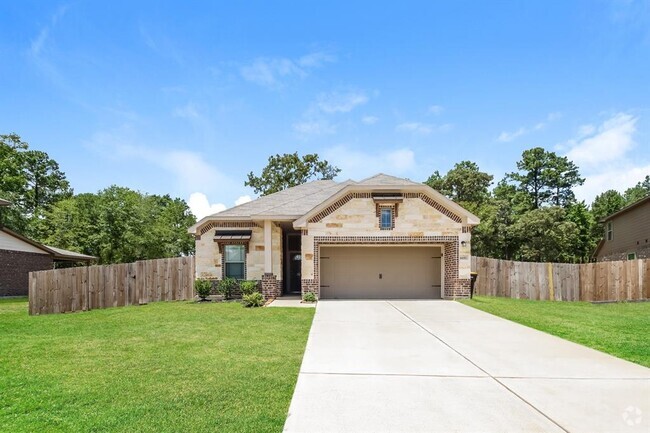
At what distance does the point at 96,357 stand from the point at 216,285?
31.6 feet

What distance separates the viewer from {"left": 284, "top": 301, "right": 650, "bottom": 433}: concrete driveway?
4.05 metres

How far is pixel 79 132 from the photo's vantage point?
54.9ft

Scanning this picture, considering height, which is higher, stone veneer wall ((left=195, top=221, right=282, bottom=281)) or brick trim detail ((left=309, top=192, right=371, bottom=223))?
brick trim detail ((left=309, top=192, right=371, bottom=223))

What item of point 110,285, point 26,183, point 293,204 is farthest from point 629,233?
point 26,183

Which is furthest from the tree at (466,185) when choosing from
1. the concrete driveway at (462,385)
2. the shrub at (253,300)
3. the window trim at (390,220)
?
the concrete driveway at (462,385)

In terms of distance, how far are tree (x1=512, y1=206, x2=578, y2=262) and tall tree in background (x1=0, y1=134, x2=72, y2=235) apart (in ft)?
139

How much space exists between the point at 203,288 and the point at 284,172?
2536 centimetres

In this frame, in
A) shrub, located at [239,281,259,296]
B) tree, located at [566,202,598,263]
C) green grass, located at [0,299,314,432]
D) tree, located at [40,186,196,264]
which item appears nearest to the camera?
green grass, located at [0,299,314,432]

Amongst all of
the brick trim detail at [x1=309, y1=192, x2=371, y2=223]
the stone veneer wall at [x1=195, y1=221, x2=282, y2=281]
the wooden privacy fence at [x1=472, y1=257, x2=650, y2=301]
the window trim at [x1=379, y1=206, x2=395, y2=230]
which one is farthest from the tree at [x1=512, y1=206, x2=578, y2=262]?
the stone veneer wall at [x1=195, y1=221, x2=282, y2=281]

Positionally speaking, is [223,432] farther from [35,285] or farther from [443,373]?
[35,285]

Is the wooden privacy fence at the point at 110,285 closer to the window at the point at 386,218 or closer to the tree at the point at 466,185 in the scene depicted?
the window at the point at 386,218

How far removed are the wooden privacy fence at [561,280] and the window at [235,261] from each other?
10032mm

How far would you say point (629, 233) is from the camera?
23078 millimetres

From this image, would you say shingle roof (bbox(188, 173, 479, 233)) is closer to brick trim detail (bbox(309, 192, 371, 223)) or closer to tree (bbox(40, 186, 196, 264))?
brick trim detail (bbox(309, 192, 371, 223))
